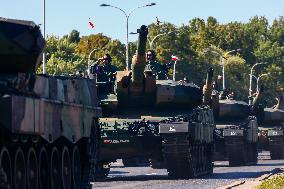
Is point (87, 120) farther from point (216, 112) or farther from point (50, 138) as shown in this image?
point (216, 112)

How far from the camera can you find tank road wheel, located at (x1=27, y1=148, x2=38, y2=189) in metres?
23.8

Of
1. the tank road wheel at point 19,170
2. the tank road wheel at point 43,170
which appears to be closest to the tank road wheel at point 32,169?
the tank road wheel at point 19,170

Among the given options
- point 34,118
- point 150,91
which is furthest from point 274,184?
point 150,91

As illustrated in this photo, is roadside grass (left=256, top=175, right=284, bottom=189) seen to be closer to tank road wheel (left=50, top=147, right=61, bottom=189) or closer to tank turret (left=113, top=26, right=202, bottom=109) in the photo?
tank road wheel (left=50, top=147, right=61, bottom=189)

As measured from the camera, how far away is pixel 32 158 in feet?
79.8

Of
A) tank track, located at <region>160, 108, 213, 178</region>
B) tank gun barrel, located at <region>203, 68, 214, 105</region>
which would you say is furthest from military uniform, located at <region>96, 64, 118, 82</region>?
tank gun barrel, located at <region>203, 68, 214, 105</region>

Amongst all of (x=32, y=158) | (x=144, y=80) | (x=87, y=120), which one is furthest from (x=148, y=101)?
(x=32, y=158)

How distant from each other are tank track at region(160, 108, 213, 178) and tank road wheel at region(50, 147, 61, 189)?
35.9 feet

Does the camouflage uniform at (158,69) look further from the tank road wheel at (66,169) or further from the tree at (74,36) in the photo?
the tree at (74,36)

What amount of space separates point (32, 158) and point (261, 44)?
141 meters

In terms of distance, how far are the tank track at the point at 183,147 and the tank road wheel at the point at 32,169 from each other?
13134 mm

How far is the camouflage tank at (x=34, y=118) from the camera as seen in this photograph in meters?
21.1

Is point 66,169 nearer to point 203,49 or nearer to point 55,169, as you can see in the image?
point 55,169

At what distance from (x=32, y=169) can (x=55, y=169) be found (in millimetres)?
2058
